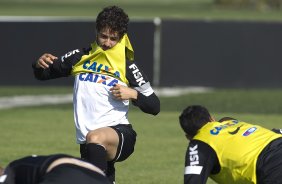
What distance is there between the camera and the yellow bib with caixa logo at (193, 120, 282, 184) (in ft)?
24.1

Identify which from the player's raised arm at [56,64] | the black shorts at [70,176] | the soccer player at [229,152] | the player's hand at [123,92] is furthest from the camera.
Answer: the player's raised arm at [56,64]

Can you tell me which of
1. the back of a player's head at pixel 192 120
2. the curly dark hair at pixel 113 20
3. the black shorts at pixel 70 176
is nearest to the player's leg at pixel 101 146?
the curly dark hair at pixel 113 20

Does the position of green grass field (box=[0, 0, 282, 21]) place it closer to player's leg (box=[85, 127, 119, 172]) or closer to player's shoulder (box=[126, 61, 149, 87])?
player's shoulder (box=[126, 61, 149, 87])

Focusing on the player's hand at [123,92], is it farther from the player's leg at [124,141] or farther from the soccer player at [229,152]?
the soccer player at [229,152]

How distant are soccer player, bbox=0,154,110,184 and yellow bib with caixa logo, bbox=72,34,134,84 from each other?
2.31 m

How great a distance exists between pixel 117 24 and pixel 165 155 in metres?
5.35

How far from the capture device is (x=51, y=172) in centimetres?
629

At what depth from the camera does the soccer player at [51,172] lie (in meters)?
6.26

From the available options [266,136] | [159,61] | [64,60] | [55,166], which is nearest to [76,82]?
[64,60]

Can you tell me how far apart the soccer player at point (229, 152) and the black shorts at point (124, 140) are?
124cm

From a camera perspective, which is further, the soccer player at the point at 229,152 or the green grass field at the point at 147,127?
the green grass field at the point at 147,127

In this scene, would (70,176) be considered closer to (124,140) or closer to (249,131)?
(249,131)

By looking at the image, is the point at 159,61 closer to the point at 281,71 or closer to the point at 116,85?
the point at 281,71


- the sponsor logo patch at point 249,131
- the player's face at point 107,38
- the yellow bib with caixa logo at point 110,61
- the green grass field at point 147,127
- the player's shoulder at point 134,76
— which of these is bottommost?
the green grass field at point 147,127
